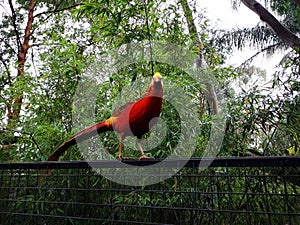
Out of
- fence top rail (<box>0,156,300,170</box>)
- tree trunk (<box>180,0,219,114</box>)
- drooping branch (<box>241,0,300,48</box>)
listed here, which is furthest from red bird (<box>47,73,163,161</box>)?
drooping branch (<box>241,0,300,48</box>)

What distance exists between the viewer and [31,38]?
15.4ft

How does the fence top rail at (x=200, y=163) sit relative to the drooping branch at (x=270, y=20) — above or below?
below

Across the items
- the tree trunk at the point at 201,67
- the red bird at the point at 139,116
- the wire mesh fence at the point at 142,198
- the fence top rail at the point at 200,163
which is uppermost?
the tree trunk at the point at 201,67

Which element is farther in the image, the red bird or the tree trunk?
the tree trunk

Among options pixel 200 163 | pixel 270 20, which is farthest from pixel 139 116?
pixel 270 20

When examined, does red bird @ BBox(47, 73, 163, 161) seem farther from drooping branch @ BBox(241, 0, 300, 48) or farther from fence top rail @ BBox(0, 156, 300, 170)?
drooping branch @ BBox(241, 0, 300, 48)

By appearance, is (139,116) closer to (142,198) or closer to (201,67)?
(142,198)

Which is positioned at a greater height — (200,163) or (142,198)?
(200,163)

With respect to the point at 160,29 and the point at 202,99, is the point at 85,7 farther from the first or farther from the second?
the point at 202,99

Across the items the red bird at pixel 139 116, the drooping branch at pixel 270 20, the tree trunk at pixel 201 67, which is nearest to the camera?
the red bird at pixel 139 116

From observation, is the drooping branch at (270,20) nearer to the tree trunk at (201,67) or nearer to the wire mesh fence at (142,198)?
the tree trunk at (201,67)

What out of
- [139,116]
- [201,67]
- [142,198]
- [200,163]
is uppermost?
[201,67]

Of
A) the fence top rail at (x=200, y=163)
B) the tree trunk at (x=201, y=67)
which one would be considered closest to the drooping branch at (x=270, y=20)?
the tree trunk at (x=201, y=67)

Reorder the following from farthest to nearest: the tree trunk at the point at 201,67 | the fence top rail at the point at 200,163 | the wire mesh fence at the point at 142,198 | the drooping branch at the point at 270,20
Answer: the drooping branch at the point at 270,20 → the tree trunk at the point at 201,67 → the wire mesh fence at the point at 142,198 → the fence top rail at the point at 200,163
